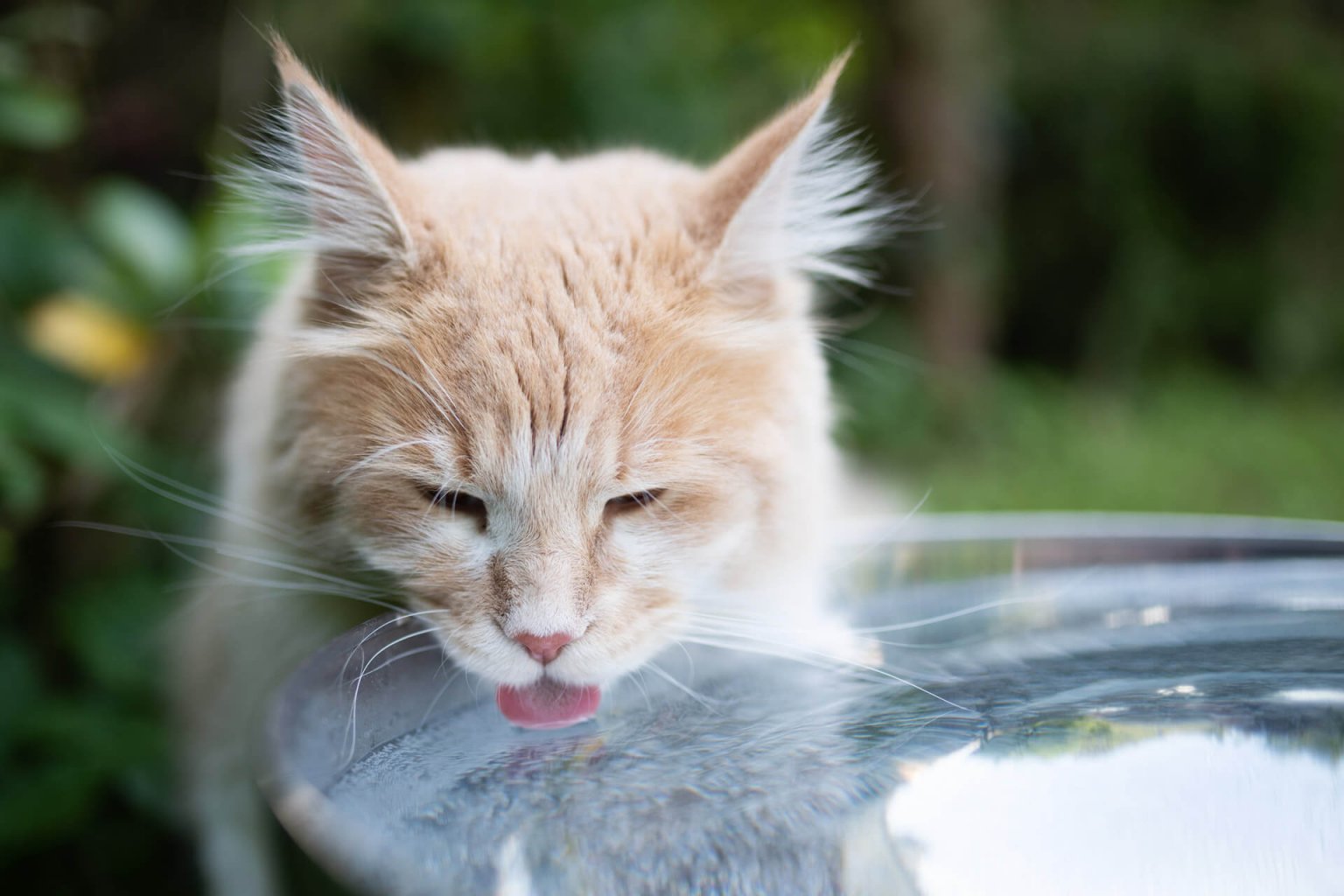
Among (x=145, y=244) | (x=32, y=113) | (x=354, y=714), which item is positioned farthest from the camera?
(x=145, y=244)

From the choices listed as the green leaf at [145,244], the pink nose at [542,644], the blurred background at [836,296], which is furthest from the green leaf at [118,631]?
the pink nose at [542,644]

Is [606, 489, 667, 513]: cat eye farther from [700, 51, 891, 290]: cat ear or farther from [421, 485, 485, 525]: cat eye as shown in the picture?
[700, 51, 891, 290]: cat ear

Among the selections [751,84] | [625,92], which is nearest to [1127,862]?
[625,92]

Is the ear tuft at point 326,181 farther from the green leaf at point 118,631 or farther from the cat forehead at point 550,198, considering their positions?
the green leaf at point 118,631

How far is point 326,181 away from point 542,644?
0.77 metres

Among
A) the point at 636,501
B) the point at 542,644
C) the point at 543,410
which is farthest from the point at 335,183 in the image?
the point at 542,644

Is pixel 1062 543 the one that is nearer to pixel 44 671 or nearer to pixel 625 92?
pixel 44 671

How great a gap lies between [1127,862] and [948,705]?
276 millimetres

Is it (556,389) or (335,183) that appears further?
(335,183)

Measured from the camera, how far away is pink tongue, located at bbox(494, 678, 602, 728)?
1364 mm

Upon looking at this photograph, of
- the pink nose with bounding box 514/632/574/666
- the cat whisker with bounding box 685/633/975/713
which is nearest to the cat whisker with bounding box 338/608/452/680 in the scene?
the pink nose with bounding box 514/632/574/666

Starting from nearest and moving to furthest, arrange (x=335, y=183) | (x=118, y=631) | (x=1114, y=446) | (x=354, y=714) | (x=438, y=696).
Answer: (x=354, y=714) → (x=438, y=696) → (x=335, y=183) → (x=118, y=631) → (x=1114, y=446)

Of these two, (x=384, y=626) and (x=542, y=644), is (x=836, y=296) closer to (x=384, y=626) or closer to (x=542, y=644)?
(x=542, y=644)

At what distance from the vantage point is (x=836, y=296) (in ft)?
10.7
